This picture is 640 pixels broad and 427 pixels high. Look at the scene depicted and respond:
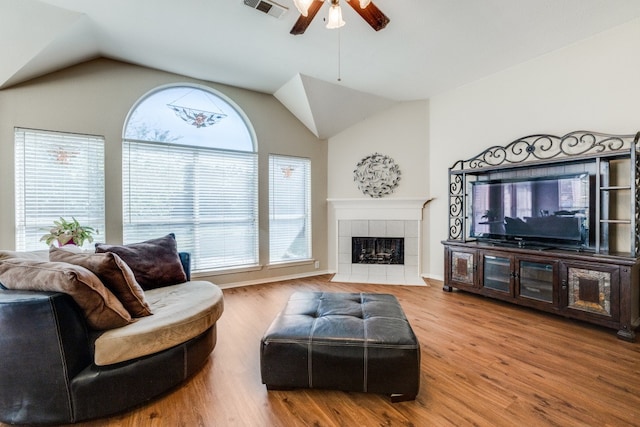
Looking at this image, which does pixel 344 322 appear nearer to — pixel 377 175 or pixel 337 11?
pixel 337 11

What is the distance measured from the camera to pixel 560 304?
8.86ft

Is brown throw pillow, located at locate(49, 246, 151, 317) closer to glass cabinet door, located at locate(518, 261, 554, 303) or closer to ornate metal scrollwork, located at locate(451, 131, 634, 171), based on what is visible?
glass cabinet door, located at locate(518, 261, 554, 303)

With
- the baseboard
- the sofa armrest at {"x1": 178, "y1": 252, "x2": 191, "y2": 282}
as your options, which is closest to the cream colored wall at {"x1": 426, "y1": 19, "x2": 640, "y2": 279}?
the baseboard

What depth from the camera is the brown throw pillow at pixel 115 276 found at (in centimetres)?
163

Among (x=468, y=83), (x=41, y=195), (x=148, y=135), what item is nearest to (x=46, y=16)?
(x=148, y=135)

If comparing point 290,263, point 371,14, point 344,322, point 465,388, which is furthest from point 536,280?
point 290,263

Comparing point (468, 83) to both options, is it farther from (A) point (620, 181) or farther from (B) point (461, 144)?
(A) point (620, 181)

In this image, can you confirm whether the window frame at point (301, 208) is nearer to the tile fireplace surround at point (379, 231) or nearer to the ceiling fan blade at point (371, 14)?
the tile fireplace surround at point (379, 231)

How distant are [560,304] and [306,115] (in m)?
3.78

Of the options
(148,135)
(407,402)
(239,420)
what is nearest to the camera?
(239,420)

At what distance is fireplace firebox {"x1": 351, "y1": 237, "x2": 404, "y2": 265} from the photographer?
447cm

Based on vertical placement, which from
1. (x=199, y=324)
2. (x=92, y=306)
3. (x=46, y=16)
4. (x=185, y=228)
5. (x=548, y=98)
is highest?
(x=46, y=16)

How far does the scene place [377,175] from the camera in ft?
14.8

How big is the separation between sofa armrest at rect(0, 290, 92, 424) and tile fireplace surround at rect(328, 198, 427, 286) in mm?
3282
